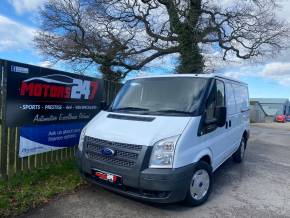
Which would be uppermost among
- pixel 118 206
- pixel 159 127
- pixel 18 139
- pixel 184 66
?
pixel 184 66

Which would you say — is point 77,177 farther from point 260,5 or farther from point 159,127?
point 260,5

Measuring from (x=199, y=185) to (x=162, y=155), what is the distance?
105 cm

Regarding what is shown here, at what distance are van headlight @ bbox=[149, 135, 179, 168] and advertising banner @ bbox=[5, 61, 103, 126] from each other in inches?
111

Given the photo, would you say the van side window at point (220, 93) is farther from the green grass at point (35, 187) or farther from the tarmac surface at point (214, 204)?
the green grass at point (35, 187)

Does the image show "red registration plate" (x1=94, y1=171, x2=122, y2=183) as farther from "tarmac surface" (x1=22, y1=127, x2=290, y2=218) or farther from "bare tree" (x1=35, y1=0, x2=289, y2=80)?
"bare tree" (x1=35, y1=0, x2=289, y2=80)

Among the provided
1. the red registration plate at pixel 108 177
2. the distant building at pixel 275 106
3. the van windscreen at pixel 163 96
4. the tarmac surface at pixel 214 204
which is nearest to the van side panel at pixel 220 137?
the van windscreen at pixel 163 96

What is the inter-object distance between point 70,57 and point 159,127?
1432cm

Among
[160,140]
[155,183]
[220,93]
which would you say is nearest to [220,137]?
[220,93]

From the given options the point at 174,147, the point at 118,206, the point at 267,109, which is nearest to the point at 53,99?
the point at 118,206

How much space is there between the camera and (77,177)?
539 centimetres

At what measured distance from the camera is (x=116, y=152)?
408cm

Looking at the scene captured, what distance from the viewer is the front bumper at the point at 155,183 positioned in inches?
149

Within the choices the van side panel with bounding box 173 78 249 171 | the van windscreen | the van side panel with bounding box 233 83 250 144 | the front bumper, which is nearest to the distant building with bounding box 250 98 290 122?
the van side panel with bounding box 233 83 250 144

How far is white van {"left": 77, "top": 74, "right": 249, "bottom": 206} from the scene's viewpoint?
386 cm
